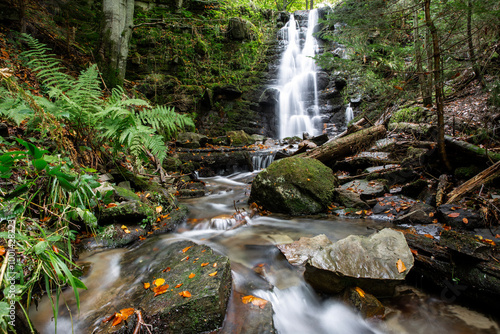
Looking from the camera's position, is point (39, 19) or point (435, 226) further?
point (39, 19)

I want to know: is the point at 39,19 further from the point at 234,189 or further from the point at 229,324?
the point at 229,324

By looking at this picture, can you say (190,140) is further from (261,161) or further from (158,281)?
(158,281)

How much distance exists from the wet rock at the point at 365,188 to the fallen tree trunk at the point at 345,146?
1.18 m

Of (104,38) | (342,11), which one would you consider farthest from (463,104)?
(104,38)

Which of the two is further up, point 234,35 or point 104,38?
point 234,35

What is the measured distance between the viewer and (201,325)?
1668 millimetres

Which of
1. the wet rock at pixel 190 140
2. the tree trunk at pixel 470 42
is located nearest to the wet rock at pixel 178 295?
the tree trunk at pixel 470 42

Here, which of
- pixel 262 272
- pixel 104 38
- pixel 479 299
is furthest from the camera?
pixel 104 38

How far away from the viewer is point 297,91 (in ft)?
46.2

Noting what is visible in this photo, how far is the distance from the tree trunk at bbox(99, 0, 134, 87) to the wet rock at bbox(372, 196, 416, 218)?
6162 millimetres

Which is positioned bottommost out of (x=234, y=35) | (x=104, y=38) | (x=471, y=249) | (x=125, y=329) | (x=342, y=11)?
(x=125, y=329)

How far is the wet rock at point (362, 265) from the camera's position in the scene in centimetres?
206

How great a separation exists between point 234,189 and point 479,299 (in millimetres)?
4743

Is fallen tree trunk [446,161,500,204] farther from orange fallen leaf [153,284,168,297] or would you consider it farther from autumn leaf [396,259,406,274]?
orange fallen leaf [153,284,168,297]
